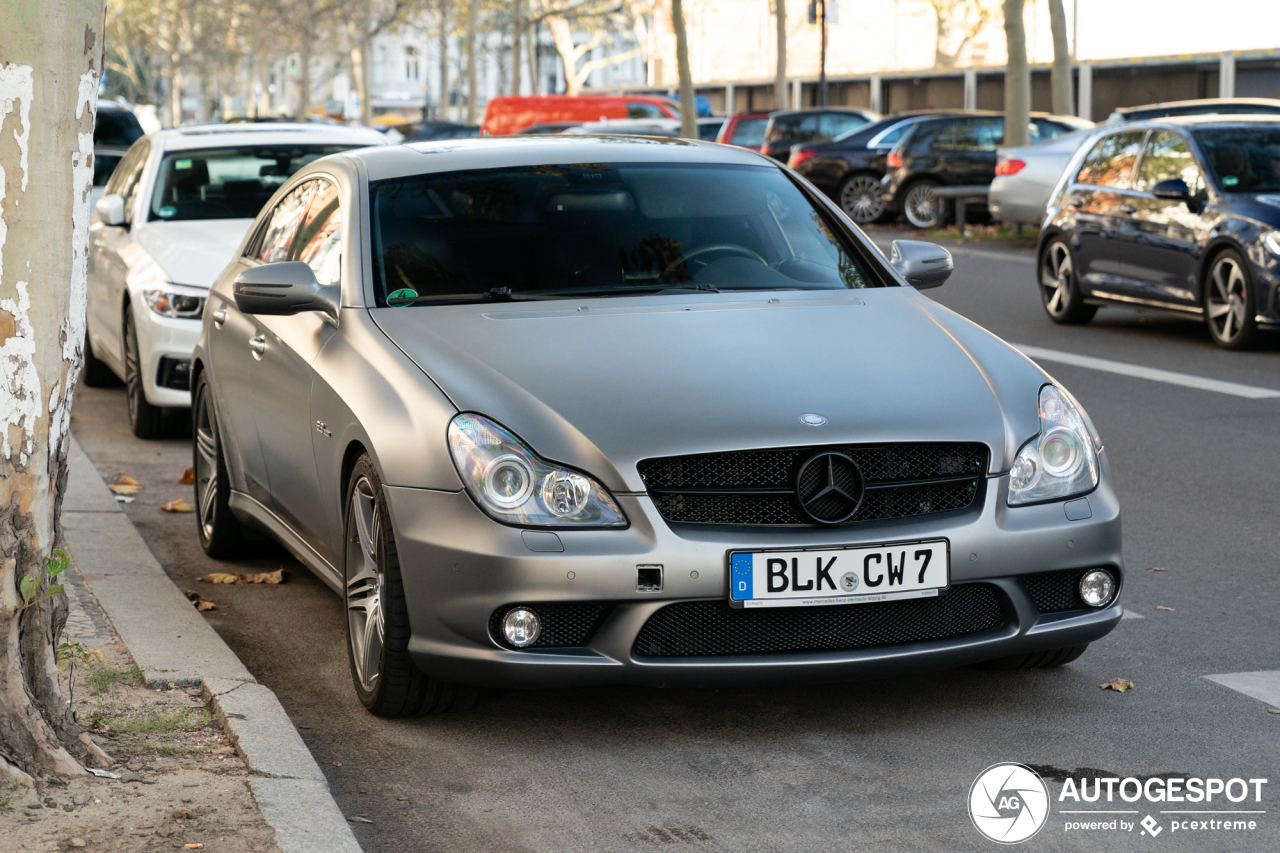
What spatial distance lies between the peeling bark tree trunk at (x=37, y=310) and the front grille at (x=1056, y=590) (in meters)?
2.32

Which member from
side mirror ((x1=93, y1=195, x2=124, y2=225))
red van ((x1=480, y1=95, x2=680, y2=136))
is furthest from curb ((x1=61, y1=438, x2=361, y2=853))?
red van ((x1=480, y1=95, x2=680, y2=136))

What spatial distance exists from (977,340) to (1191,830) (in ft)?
5.45

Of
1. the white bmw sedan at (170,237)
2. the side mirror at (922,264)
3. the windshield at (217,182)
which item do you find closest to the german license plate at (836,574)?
the side mirror at (922,264)

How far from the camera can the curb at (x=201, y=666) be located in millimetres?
3699

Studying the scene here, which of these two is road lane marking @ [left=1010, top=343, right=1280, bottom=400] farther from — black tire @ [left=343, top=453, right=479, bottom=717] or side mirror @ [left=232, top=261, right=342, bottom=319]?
black tire @ [left=343, top=453, right=479, bottom=717]

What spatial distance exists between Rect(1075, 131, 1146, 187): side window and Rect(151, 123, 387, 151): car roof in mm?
5665

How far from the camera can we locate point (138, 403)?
31.1ft

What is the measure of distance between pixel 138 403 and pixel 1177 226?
24.0 feet

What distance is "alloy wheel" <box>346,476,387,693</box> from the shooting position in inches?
179

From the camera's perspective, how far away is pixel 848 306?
523 centimetres

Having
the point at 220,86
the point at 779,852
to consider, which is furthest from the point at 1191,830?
the point at 220,86

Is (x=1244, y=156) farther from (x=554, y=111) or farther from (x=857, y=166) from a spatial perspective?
(x=554, y=111)

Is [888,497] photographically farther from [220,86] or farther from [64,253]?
[220,86]

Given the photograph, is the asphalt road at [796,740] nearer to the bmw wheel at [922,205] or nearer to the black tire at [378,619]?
the black tire at [378,619]
